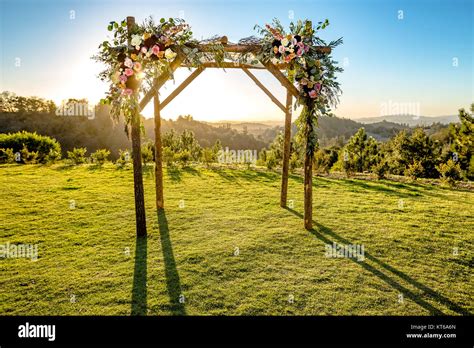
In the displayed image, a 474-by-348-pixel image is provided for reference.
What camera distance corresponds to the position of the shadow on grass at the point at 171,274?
13.7ft

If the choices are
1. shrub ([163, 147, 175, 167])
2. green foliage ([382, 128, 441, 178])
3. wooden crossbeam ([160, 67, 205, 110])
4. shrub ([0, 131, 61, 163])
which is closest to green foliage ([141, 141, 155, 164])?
shrub ([163, 147, 175, 167])

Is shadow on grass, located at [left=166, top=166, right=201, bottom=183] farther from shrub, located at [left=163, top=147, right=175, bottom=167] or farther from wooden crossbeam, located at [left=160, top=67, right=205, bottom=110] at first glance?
wooden crossbeam, located at [left=160, top=67, right=205, bottom=110]

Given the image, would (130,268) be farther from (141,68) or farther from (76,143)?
(76,143)

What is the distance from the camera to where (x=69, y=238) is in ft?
21.6

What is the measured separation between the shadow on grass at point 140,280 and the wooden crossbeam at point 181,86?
395 centimetres

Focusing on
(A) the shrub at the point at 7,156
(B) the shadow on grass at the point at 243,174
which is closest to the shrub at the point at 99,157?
(A) the shrub at the point at 7,156

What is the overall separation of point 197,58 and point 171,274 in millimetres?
4572

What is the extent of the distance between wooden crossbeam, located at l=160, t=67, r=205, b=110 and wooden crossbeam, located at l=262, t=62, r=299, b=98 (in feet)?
5.55

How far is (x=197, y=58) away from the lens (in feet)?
21.2

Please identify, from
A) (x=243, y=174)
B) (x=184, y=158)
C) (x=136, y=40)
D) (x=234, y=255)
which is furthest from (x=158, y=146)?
(x=184, y=158)

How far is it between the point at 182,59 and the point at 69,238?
479cm

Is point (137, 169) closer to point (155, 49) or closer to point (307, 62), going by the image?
point (155, 49)

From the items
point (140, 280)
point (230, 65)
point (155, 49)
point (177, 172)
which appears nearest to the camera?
point (140, 280)

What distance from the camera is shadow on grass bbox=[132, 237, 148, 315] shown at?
4.14m
